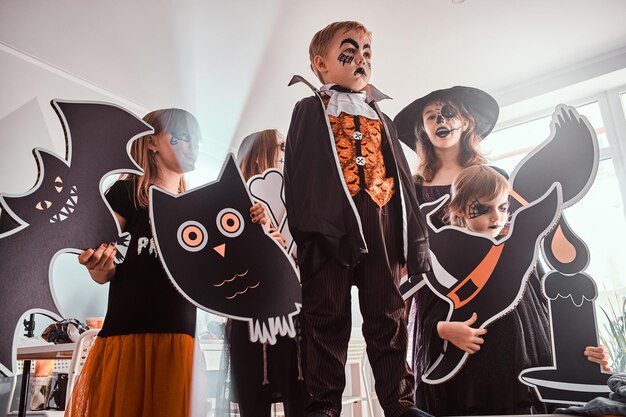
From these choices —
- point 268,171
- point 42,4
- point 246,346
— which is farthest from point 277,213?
point 42,4

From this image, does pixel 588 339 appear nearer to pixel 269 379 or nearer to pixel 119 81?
pixel 269 379

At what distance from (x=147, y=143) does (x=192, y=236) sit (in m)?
0.32

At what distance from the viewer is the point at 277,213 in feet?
5.13

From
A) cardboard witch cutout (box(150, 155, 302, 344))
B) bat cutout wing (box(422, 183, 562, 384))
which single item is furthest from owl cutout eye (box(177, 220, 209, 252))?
bat cutout wing (box(422, 183, 562, 384))

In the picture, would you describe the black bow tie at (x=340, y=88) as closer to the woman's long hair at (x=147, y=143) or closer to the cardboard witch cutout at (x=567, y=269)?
the woman's long hair at (x=147, y=143)

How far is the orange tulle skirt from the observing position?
1.28 metres

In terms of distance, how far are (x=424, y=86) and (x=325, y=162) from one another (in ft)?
3.66

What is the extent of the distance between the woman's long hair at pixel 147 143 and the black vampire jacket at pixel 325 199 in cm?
32

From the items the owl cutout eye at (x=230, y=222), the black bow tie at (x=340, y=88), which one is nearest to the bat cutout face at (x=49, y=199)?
the owl cutout eye at (x=230, y=222)

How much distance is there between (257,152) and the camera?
165cm

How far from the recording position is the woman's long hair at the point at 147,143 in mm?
1450

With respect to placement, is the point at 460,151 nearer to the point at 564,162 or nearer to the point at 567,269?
the point at 564,162

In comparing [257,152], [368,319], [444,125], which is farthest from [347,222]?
[444,125]

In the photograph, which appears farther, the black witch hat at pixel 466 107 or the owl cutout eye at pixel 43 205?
the black witch hat at pixel 466 107
